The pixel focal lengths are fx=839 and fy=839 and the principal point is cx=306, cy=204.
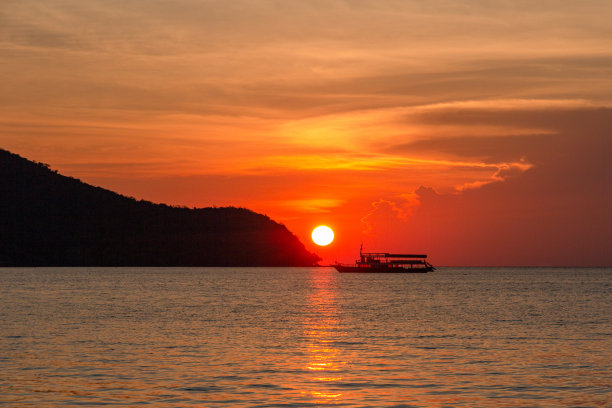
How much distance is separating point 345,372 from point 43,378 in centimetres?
1432

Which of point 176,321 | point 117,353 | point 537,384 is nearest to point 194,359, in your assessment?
point 117,353

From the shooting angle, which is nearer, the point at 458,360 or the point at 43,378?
the point at 43,378

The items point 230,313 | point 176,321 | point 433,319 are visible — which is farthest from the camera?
point 230,313

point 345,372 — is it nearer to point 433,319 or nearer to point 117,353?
point 117,353

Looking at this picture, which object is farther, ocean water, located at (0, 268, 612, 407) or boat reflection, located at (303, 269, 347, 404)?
boat reflection, located at (303, 269, 347, 404)

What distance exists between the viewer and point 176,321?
7488cm

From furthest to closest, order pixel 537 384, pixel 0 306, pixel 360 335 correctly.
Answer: pixel 0 306 → pixel 360 335 → pixel 537 384

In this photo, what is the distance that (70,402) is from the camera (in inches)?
1307

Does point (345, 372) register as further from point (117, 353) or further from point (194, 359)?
point (117, 353)

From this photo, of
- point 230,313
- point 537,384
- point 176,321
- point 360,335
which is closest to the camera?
point 537,384

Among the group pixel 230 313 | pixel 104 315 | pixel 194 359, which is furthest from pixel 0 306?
pixel 194 359

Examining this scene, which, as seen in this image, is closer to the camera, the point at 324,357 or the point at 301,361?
the point at 301,361

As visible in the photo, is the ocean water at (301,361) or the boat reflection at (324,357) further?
the boat reflection at (324,357)

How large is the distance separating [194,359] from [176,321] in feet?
96.7
